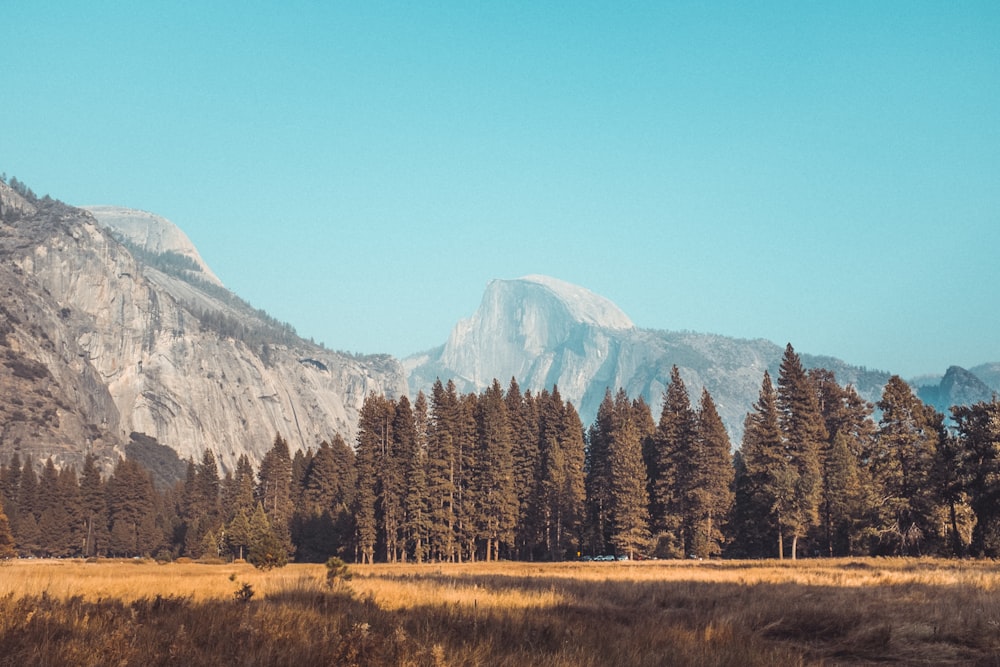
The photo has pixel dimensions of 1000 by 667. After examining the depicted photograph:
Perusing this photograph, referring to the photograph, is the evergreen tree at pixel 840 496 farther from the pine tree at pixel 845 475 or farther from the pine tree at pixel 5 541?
the pine tree at pixel 5 541

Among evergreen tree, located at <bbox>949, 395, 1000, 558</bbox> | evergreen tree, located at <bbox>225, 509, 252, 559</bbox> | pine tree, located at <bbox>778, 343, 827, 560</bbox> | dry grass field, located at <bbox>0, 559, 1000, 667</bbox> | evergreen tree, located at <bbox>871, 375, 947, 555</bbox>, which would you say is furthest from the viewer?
evergreen tree, located at <bbox>225, 509, 252, 559</bbox>

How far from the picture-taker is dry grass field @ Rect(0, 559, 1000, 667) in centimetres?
949

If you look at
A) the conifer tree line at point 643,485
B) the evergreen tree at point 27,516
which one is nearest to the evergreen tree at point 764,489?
the conifer tree line at point 643,485

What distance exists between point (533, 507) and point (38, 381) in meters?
168

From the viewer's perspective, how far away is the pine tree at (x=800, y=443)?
62.9 metres

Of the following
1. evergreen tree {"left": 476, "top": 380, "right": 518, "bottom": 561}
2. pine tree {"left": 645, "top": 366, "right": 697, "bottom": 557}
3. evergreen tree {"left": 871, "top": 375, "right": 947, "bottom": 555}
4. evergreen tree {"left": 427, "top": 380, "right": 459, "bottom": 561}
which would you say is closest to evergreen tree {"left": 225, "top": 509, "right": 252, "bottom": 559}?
evergreen tree {"left": 427, "top": 380, "right": 459, "bottom": 561}

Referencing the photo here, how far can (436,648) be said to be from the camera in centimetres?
953

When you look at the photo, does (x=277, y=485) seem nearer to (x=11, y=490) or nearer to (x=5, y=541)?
(x=5, y=541)

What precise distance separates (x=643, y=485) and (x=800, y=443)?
48.9ft

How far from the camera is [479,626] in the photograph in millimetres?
13266

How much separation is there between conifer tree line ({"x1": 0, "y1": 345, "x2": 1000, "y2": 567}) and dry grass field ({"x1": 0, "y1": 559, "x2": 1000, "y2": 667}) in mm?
32593

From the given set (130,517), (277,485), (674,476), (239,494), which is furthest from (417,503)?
(130,517)

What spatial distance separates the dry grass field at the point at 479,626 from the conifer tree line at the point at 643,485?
32.6 meters

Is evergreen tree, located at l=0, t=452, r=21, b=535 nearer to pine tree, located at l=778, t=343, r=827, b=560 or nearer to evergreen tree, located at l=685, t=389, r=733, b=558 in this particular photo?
evergreen tree, located at l=685, t=389, r=733, b=558
